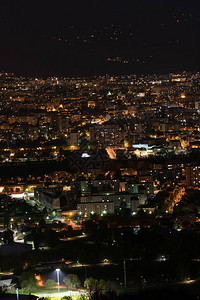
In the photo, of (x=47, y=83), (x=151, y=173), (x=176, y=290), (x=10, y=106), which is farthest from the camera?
(x=47, y=83)

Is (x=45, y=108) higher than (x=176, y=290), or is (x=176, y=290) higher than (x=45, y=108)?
(x=45, y=108)

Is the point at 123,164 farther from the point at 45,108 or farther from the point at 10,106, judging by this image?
the point at 10,106

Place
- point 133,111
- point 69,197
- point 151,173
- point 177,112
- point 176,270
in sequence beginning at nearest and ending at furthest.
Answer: point 176,270 → point 69,197 → point 151,173 → point 177,112 → point 133,111

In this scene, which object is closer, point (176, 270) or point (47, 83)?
point (176, 270)

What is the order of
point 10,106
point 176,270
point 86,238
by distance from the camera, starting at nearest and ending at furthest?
point 176,270
point 86,238
point 10,106

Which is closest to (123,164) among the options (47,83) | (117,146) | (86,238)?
(117,146)

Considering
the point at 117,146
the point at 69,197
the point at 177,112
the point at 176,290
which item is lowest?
the point at 176,290

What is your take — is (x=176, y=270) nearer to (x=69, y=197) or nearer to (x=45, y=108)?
(x=69, y=197)

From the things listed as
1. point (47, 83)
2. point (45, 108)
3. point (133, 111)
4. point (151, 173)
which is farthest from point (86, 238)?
point (47, 83)

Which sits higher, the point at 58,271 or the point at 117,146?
the point at 117,146
